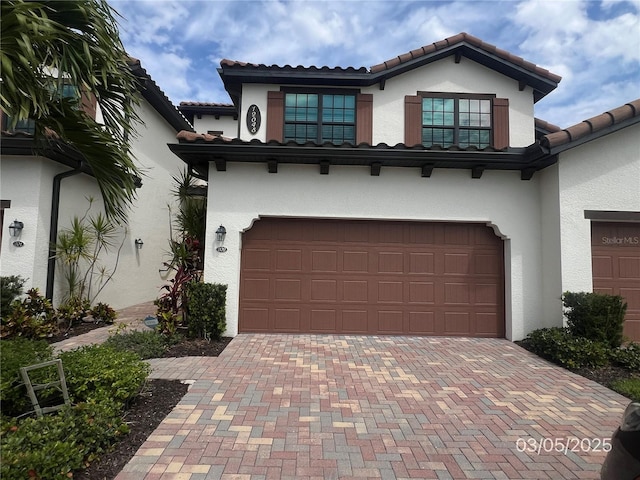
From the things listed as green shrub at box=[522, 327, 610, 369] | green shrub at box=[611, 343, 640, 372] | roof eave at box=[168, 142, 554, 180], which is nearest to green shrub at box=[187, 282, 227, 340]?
roof eave at box=[168, 142, 554, 180]

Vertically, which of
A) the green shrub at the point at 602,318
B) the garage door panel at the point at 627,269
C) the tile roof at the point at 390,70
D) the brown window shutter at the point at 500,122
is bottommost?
the green shrub at the point at 602,318

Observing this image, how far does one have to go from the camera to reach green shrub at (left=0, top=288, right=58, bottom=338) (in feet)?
21.5

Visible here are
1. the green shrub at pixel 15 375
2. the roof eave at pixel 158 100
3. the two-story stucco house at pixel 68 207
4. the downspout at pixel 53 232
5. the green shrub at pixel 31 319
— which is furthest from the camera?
the roof eave at pixel 158 100

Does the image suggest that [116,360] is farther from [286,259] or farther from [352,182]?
[352,182]

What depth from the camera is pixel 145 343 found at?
6098 millimetres

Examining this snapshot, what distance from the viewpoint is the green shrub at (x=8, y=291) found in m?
6.84

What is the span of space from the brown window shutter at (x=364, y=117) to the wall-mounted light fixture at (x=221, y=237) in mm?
4067

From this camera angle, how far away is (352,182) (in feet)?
24.6

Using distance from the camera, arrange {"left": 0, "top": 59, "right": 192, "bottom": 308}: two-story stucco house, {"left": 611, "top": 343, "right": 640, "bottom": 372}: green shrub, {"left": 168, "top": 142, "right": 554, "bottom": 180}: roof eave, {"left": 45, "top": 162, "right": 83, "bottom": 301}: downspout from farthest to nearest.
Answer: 1. {"left": 45, "top": 162, "right": 83, "bottom": 301}: downspout
2. {"left": 0, "top": 59, "right": 192, "bottom": 308}: two-story stucco house
3. {"left": 168, "top": 142, "right": 554, "bottom": 180}: roof eave
4. {"left": 611, "top": 343, "right": 640, "bottom": 372}: green shrub

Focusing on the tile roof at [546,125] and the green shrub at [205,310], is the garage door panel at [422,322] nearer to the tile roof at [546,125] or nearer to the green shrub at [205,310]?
the green shrub at [205,310]

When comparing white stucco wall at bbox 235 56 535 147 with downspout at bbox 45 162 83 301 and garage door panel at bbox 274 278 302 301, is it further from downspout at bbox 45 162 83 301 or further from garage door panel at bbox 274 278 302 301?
downspout at bbox 45 162 83 301

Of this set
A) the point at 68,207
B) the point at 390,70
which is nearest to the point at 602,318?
the point at 390,70
